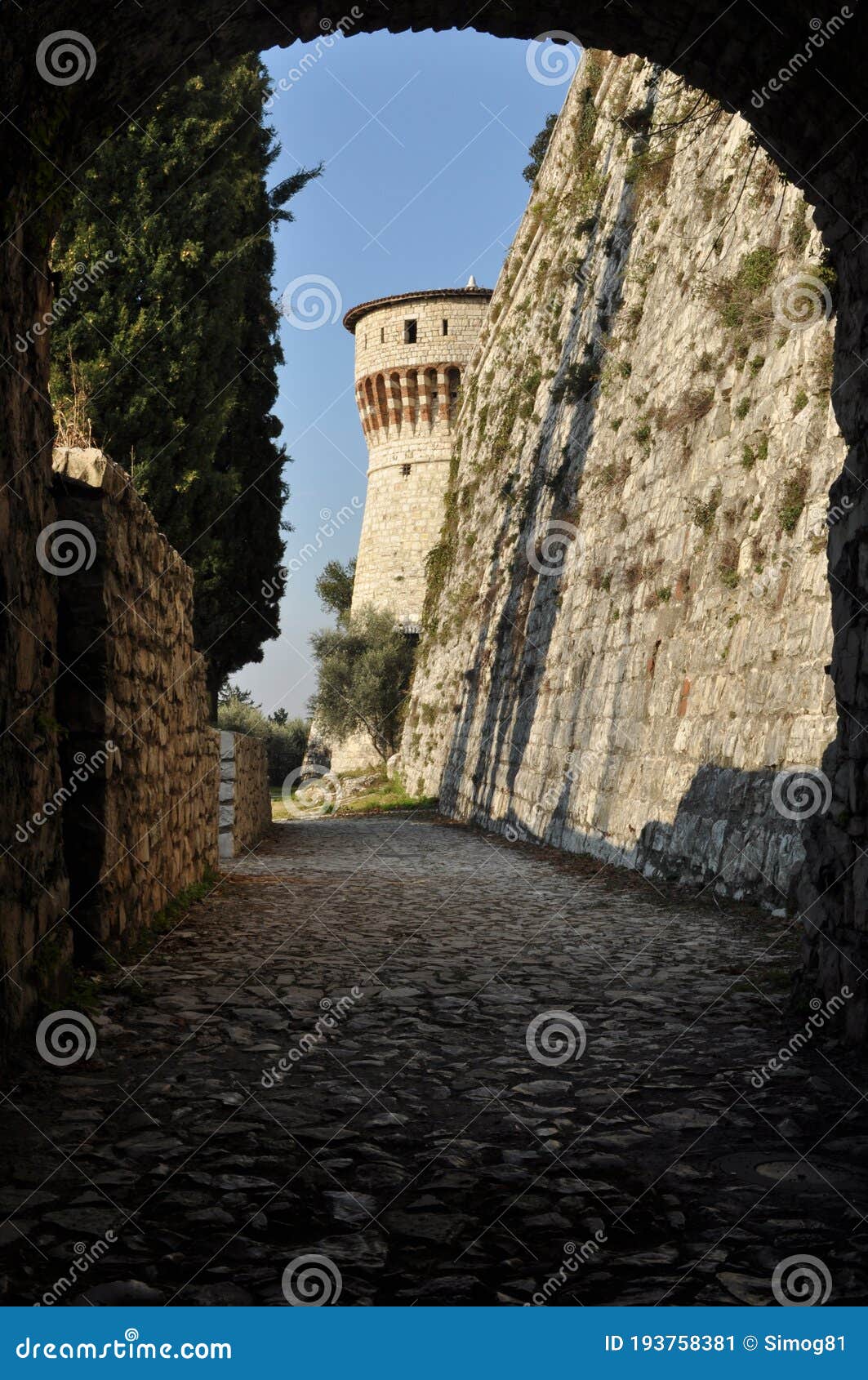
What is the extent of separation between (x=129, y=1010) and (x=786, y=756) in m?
4.82

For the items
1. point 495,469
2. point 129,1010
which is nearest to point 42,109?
point 129,1010

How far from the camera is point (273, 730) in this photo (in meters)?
44.2

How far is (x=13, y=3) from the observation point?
3.03 meters

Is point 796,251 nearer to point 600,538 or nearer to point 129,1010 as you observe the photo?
point 600,538
